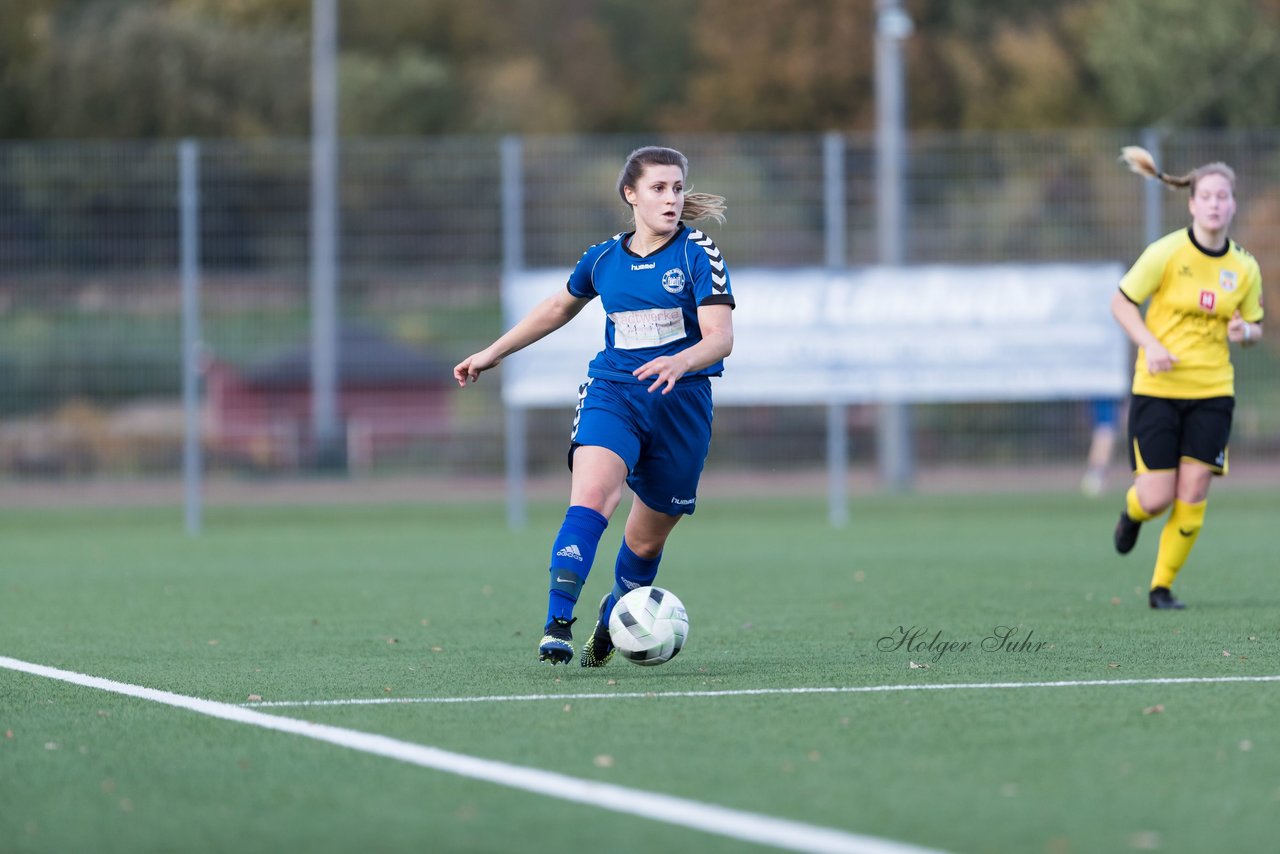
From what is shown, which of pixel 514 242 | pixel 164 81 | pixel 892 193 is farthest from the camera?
pixel 164 81

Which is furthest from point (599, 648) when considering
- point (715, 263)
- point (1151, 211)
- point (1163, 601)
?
point (1151, 211)

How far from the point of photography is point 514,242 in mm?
17484

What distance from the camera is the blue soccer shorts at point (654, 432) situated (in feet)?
23.3

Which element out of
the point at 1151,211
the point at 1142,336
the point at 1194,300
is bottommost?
the point at 1142,336

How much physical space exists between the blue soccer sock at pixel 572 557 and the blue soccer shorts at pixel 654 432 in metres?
0.24

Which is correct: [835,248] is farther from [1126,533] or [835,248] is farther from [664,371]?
[664,371]

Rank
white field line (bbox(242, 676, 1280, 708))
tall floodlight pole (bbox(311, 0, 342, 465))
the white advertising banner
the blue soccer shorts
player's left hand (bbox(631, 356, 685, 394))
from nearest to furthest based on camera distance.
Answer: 1. white field line (bbox(242, 676, 1280, 708))
2. player's left hand (bbox(631, 356, 685, 394))
3. the blue soccer shorts
4. the white advertising banner
5. tall floodlight pole (bbox(311, 0, 342, 465))

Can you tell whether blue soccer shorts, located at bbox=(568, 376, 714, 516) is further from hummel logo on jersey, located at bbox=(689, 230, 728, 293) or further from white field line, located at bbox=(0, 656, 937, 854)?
white field line, located at bbox=(0, 656, 937, 854)

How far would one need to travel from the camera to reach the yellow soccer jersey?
30.1 ft

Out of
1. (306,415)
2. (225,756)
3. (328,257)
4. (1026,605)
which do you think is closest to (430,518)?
(306,415)

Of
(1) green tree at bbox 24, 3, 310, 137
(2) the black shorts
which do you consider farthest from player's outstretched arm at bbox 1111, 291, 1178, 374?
(1) green tree at bbox 24, 3, 310, 137

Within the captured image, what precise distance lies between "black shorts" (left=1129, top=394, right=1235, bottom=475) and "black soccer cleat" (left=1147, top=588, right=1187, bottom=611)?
0.56 metres

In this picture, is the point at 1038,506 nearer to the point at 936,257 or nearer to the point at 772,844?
the point at 936,257

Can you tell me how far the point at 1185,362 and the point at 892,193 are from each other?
30.7 ft
